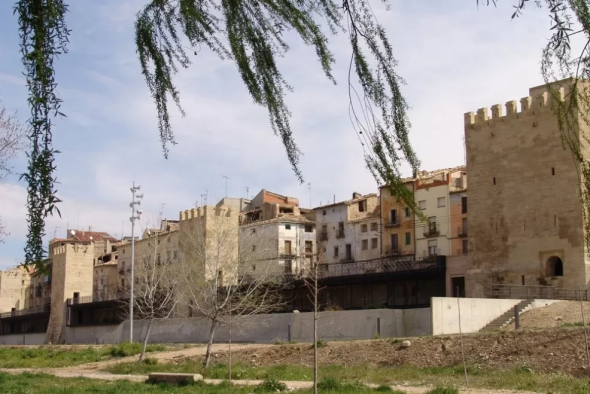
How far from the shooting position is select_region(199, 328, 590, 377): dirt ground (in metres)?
20.2

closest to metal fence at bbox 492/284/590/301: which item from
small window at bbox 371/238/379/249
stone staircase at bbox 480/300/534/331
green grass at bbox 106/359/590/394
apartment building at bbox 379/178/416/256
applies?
stone staircase at bbox 480/300/534/331

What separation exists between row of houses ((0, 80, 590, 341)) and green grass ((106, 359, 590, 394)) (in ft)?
10.0

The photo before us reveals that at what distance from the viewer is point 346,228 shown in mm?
56688

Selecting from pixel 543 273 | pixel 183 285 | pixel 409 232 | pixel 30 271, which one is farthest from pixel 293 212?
pixel 30 271

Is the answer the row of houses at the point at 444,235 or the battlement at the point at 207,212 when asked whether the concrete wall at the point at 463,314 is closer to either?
the row of houses at the point at 444,235

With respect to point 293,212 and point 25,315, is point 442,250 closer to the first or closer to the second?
point 293,212

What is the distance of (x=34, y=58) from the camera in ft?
12.6

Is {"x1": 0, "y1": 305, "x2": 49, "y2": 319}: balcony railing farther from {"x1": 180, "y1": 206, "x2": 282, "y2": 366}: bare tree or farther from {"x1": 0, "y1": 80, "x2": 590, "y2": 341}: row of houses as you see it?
{"x1": 180, "y1": 206, "x2": 282, "y2": 366}: bare tree

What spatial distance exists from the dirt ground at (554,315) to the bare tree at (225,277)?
954 centimetres

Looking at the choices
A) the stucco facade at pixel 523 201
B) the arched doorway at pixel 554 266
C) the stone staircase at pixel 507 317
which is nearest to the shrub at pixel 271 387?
the stone staircase at pixel 507 317

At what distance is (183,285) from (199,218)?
34.1 feet

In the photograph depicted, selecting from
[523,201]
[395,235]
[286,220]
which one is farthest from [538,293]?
[286,220]

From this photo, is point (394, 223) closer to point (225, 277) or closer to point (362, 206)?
point (362, 206)

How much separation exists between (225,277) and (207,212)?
12.3 metres
